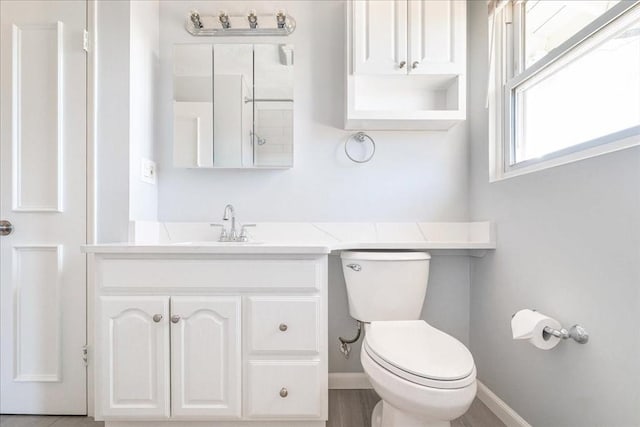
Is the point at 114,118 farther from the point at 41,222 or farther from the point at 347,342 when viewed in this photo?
the point at 347,342

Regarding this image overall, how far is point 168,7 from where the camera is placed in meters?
1.96

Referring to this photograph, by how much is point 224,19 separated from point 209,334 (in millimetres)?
1542

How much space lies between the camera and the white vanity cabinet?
140 cm

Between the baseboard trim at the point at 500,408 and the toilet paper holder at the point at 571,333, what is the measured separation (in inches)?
20.1

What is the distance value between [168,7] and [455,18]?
1.50 meters

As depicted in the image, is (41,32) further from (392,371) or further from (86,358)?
(392,371)

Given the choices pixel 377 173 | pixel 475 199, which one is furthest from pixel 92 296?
pixel 475 199

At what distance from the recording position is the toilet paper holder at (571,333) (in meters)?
1.12

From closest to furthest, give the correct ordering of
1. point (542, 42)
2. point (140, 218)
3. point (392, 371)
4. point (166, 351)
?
1. point (392, 371)
2. point (166, 351)
3. point (542, 42)
4. point (140, 218)

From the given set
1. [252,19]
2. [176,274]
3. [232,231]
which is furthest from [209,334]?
[252,19]

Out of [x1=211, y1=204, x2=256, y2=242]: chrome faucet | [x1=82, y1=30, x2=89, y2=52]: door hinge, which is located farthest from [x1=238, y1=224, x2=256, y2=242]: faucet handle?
[x1=82, y1=30, x2=89, y2=52]: door hinge

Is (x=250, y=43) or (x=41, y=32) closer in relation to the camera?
(x=41, y=32)

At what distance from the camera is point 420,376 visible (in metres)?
1.11

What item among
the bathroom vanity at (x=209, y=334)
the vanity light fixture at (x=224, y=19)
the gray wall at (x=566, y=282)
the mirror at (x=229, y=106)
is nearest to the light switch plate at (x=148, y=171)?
the mirror at (x=229, y=106)
